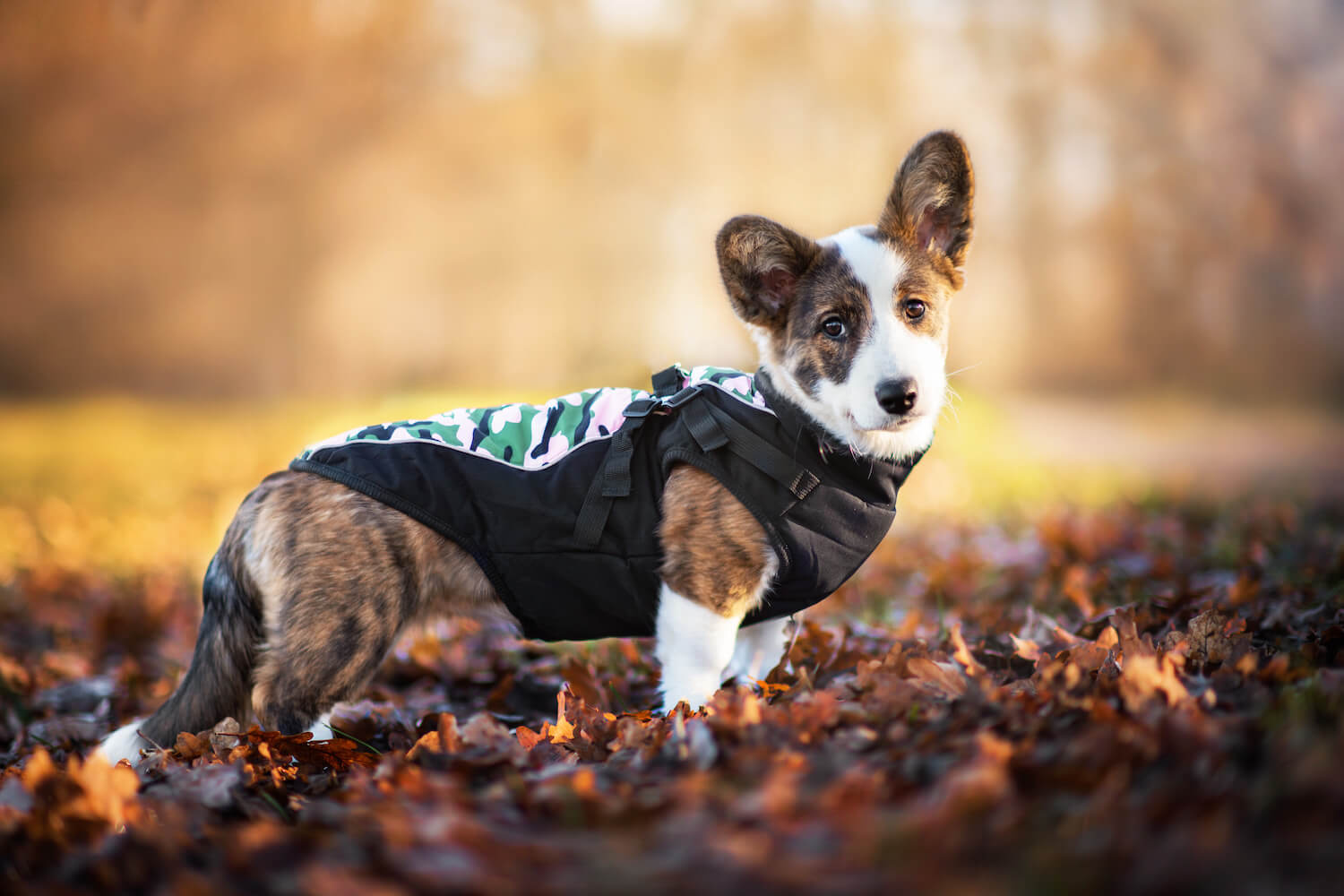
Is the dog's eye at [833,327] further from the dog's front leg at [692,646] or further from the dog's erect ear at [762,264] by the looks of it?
the dog's front leg at [692,646]

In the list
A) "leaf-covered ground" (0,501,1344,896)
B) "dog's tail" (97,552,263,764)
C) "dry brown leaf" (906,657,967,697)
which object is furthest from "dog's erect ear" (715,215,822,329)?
"dog's tail" (97,552,263,764)

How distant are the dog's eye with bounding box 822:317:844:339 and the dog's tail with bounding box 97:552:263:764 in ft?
7.75

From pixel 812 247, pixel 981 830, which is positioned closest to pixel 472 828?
pixel 981 830

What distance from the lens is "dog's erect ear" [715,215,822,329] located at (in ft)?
11.0

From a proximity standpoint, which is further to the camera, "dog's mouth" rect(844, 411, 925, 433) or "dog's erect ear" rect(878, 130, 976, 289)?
"dog's erect ear" rect(878, 130, 976, 289)

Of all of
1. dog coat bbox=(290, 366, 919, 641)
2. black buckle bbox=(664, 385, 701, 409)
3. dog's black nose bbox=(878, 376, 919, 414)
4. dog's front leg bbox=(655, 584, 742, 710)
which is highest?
dog's black nose bbox=(878, 376, 919, 414)

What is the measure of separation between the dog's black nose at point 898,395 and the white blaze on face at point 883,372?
0.05ft

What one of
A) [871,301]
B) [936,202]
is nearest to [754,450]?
[871,301]

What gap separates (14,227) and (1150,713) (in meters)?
13.7

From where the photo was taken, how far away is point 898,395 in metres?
3.01

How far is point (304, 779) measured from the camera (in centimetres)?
258

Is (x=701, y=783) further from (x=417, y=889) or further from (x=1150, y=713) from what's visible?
(x=1150, y=713)

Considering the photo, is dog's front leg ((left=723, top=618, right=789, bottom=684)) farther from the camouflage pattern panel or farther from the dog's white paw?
the dog's white paw

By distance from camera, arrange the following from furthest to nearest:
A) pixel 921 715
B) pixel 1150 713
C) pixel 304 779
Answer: pixel 304 779 < pixel 921 715 < pixel 1150 713
